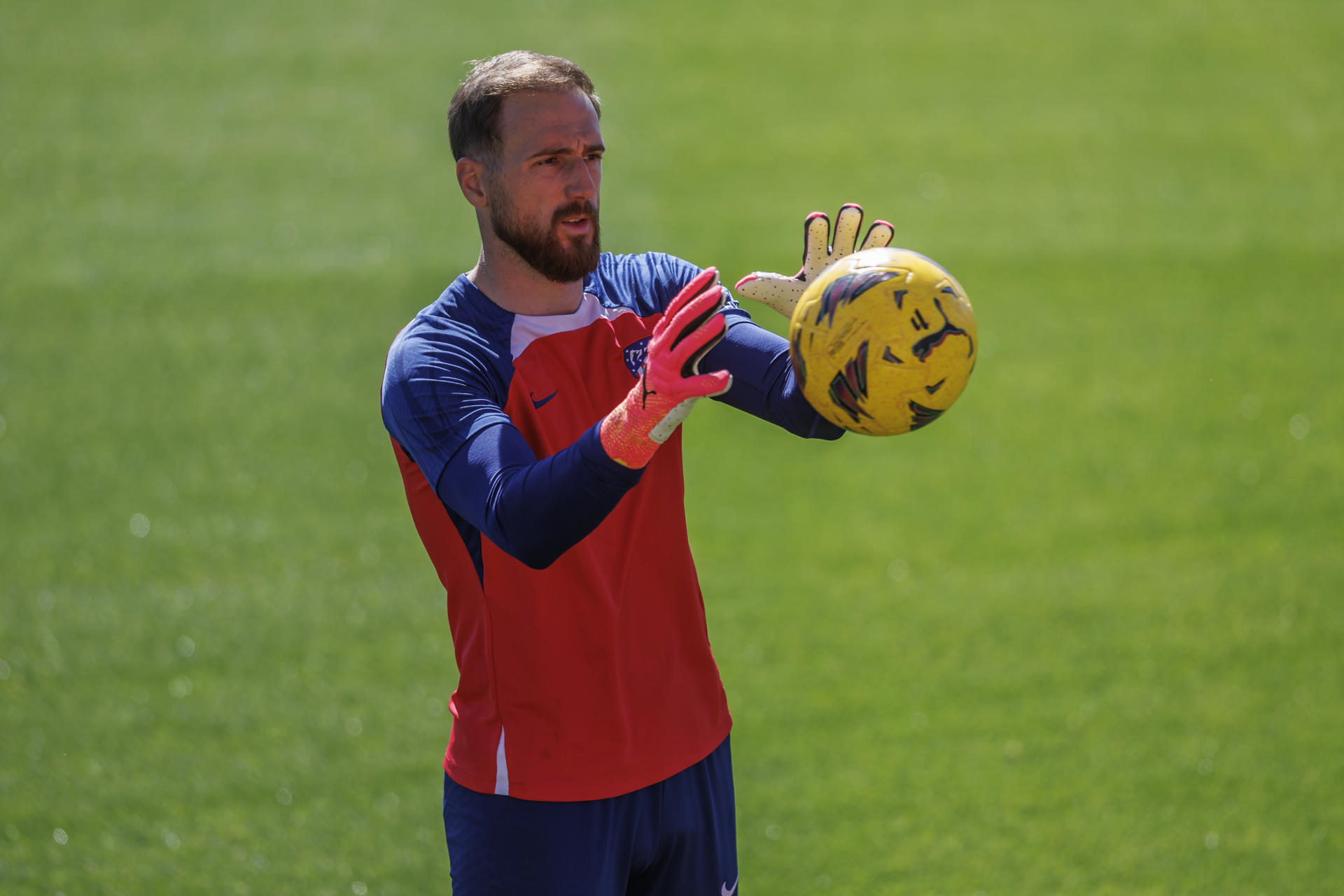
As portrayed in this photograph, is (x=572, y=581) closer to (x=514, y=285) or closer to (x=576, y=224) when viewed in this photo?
(x=514, y=285)

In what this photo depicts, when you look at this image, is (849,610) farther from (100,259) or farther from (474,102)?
(100,259)

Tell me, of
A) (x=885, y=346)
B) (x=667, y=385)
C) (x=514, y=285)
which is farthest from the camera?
(x=514, y=285)

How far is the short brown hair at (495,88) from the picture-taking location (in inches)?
120

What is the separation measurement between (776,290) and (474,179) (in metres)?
0.82

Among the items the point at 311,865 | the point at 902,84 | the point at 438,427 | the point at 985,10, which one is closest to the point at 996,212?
the point at 902,84

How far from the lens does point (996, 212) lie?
10.8m

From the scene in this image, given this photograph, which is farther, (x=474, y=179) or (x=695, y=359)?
(x=474, y=179)

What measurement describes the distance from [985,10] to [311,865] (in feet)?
37.6

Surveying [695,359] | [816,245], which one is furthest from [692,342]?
[816,245]

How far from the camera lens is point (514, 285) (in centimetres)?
313

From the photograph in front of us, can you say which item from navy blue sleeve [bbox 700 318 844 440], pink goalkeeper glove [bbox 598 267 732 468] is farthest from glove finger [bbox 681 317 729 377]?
navy blue sleeve [bbox 700 318 844 440]

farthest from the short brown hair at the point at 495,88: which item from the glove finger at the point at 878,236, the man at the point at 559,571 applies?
the glove finger at the point at 878,236

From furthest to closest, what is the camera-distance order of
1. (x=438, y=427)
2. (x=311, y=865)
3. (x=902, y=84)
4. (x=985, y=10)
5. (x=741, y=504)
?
(x=985, y=10) → (x=902, y=84) → (x=741, y=504) → (x=311, y=865) → (x=438, y=427)

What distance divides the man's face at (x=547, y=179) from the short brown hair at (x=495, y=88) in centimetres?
2
